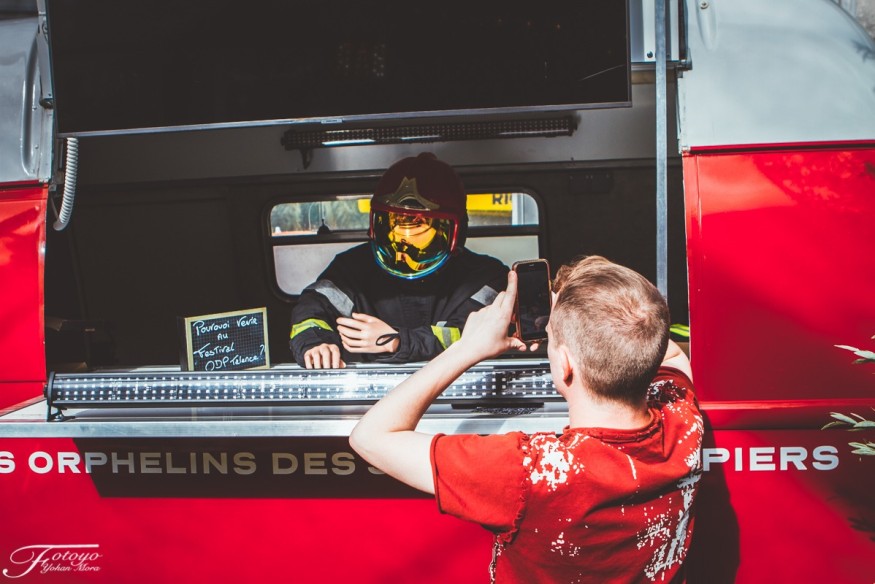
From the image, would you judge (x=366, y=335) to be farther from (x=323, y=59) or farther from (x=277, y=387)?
(x=323, y=59)

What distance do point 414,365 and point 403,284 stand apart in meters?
0.73

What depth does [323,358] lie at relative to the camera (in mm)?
2496

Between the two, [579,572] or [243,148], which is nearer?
[579,572]

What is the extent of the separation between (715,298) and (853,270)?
1.41ft

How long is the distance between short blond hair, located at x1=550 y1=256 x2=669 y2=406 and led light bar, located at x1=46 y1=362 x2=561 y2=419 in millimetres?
771

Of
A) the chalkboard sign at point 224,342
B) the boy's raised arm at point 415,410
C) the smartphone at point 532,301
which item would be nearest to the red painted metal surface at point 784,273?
the smartphone at point 532,301

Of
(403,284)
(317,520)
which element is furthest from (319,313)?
(317,520)

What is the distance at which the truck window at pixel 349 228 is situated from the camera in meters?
4.46

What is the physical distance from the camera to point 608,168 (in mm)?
4301

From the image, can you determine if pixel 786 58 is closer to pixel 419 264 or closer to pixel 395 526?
pixel 419 264

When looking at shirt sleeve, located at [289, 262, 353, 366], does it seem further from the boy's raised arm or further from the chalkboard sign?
the boy's raised arm

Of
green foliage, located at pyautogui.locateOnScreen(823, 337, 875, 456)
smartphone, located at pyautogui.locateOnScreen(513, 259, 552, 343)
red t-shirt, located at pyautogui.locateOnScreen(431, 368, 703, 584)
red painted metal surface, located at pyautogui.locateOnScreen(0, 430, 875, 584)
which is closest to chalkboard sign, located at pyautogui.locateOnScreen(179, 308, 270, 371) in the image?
red painted metal surface, located at pyautogui.locateOnScreen(0, 430, 875, 584)

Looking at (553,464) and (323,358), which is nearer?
(553,464)

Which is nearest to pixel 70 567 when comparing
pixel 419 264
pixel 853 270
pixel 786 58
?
pixel 419 264
